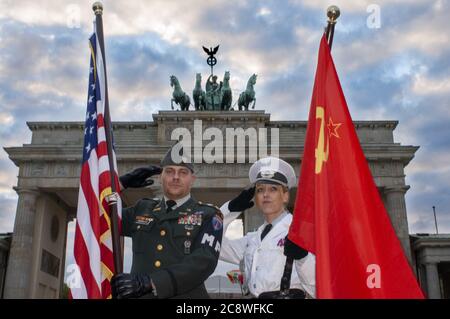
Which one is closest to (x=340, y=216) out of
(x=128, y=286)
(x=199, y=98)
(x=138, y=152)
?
(x=128, y=286)

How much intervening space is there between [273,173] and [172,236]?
959 millimetres

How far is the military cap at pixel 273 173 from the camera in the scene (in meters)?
4.27

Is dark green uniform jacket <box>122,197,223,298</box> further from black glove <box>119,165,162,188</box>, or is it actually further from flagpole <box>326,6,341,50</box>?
flagpole <box>326,6,341,50</box>

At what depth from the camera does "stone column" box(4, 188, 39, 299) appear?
2622 centimetres

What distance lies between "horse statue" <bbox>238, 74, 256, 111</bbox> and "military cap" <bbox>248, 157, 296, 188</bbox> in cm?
2622

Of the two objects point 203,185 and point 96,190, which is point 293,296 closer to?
point 96,190

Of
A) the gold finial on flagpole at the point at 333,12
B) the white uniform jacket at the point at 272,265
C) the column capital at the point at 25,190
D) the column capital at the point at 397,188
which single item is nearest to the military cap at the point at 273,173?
the white uniform jacket at the point at 272,265

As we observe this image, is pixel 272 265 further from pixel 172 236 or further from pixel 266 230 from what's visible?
pixel 172 236

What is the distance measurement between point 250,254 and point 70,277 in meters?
1.40

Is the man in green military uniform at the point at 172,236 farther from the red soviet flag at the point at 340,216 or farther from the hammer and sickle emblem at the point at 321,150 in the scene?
the hammer and sickle emblem at the point at 321,150

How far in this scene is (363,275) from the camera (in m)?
3.16

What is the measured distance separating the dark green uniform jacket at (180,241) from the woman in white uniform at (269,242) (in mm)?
390

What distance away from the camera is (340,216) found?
336 cm
